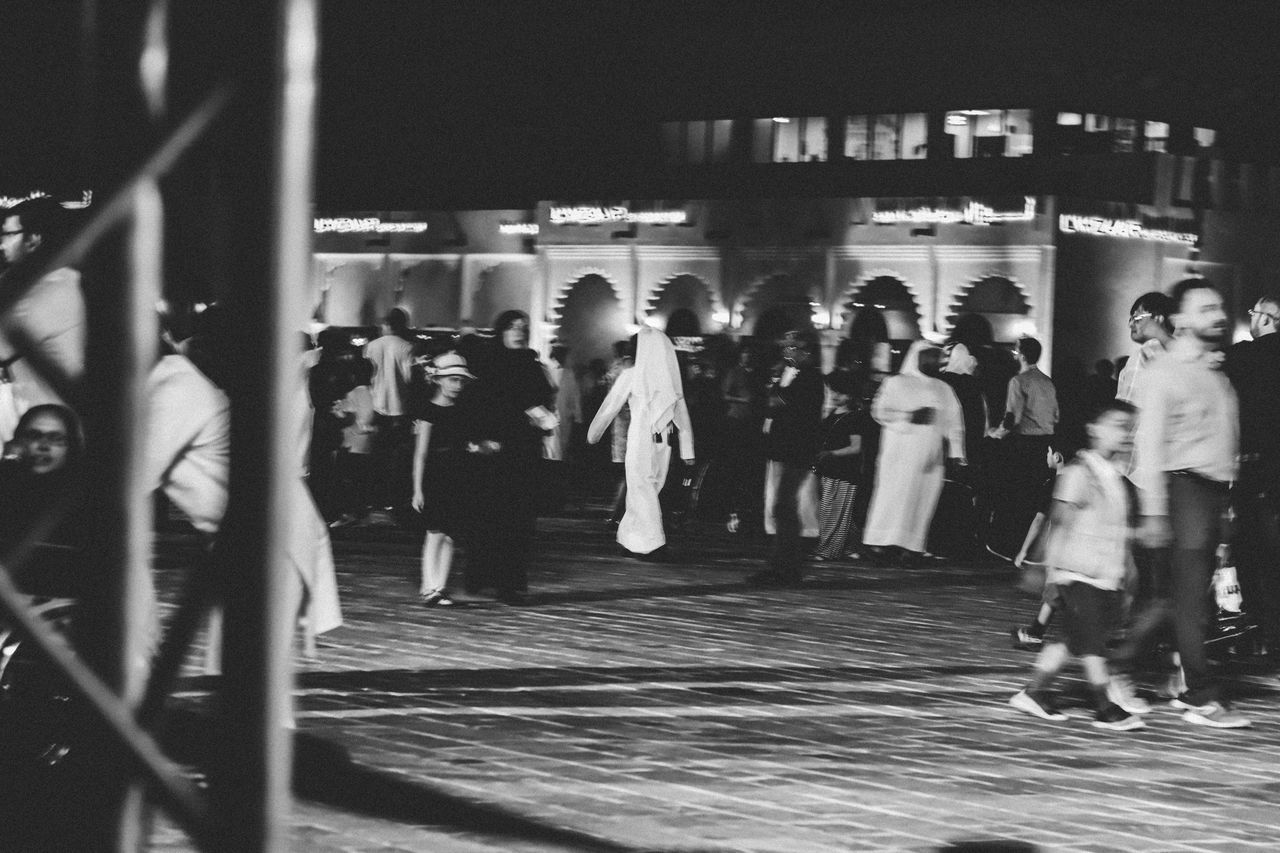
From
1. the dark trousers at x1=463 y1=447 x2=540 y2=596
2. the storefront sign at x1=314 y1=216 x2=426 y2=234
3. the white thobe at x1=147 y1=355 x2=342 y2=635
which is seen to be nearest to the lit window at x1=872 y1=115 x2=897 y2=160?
the storefront sign at x1=314 y1=216 x2=426 y2=234

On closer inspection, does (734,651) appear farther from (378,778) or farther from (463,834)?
(463,834)

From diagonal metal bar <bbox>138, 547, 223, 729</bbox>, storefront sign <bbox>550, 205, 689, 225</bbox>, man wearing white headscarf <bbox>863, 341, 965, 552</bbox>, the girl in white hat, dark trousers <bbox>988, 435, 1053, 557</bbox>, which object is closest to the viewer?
diagonal metal bar <bbox>138, 547, 223, 729</bbox>

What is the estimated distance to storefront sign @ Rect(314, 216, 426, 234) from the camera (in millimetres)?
43344

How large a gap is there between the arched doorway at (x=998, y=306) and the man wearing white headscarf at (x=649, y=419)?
1978 centimetres

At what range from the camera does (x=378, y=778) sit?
6422mm

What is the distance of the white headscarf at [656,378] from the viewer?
1403 centimetres

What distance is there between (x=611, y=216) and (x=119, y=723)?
119 feet

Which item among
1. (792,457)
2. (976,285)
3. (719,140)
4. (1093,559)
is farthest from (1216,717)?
(719,140)

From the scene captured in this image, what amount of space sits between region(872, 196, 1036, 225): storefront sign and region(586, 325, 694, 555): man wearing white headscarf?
66.4ft

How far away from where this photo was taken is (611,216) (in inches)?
1527

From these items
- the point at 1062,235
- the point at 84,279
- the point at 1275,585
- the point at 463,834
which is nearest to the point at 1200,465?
the point at 1275,585

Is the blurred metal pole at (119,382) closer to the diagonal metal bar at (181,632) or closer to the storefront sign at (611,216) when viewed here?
the diagonal metal bar at (181,632)

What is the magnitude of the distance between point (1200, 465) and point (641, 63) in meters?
34.3

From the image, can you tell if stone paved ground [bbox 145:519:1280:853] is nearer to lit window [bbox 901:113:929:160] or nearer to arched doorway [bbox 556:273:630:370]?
lit window [bbox 901:113:929:160]
